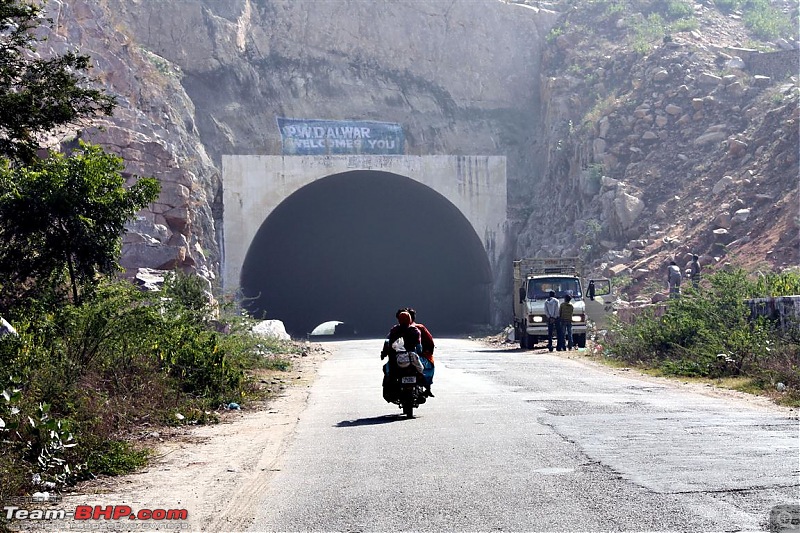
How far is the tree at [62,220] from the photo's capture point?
584 inches

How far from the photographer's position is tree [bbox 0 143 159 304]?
48.7ft

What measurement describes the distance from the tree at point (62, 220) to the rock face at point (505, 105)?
1324 centimetres

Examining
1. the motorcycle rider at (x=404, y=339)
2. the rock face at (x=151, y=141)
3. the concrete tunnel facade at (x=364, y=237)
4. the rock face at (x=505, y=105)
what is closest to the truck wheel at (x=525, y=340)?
the rock face at (x=505, y=105)

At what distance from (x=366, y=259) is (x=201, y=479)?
4682cm

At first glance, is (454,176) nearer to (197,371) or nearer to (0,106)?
(197,371)

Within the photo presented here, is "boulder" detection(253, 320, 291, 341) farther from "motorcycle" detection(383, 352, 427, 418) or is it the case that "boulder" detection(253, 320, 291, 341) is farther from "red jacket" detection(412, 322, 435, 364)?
"motorcycle" detection(383, 352, 427, 418)

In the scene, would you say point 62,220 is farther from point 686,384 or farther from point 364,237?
point 364,237

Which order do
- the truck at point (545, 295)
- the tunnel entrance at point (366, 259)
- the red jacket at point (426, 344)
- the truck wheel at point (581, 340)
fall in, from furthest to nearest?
the tunnel entrance at point (366, 259) → the truck wheel at point (581, 340) → the truck at point (545, 295) → the red jacket at point (426, 344)

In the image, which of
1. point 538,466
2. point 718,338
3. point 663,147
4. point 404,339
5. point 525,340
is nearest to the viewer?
point 538,466

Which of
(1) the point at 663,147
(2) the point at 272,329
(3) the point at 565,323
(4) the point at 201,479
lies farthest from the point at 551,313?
(4) the point at 201,479

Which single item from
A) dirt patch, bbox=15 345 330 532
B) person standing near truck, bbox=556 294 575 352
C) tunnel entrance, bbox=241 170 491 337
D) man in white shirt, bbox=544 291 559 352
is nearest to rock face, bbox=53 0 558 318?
tunnel entrance, bbox=241 170 491 337

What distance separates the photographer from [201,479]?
833 cm

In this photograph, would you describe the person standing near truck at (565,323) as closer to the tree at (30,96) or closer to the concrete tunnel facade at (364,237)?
the concrete tunnel facade at (364,237)

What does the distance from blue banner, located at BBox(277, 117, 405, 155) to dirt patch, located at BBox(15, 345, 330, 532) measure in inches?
1133
